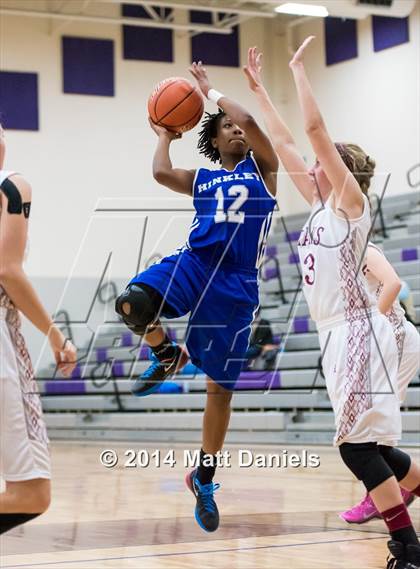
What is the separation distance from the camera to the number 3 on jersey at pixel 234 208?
4.73 m

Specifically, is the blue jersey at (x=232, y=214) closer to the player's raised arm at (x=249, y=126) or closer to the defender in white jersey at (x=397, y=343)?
the player's raised arm at (x=249, y=126)

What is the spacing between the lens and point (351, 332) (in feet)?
12.9

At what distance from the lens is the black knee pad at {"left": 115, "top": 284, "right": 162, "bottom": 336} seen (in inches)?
183

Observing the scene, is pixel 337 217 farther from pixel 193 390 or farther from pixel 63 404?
pixel 63 404

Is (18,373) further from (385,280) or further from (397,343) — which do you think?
(397,343)

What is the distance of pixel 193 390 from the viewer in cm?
1266

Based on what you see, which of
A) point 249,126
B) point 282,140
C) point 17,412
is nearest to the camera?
point 17,412

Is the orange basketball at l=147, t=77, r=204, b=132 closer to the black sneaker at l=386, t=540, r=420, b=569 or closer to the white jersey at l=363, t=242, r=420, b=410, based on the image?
the white jersey at l=363, t=242, r=420, b=410

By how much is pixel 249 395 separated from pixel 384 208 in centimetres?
378

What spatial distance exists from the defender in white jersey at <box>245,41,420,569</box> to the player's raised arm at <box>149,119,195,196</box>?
0.94m

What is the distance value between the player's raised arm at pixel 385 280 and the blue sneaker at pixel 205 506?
1.20 m

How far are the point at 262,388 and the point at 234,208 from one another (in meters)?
6.95
